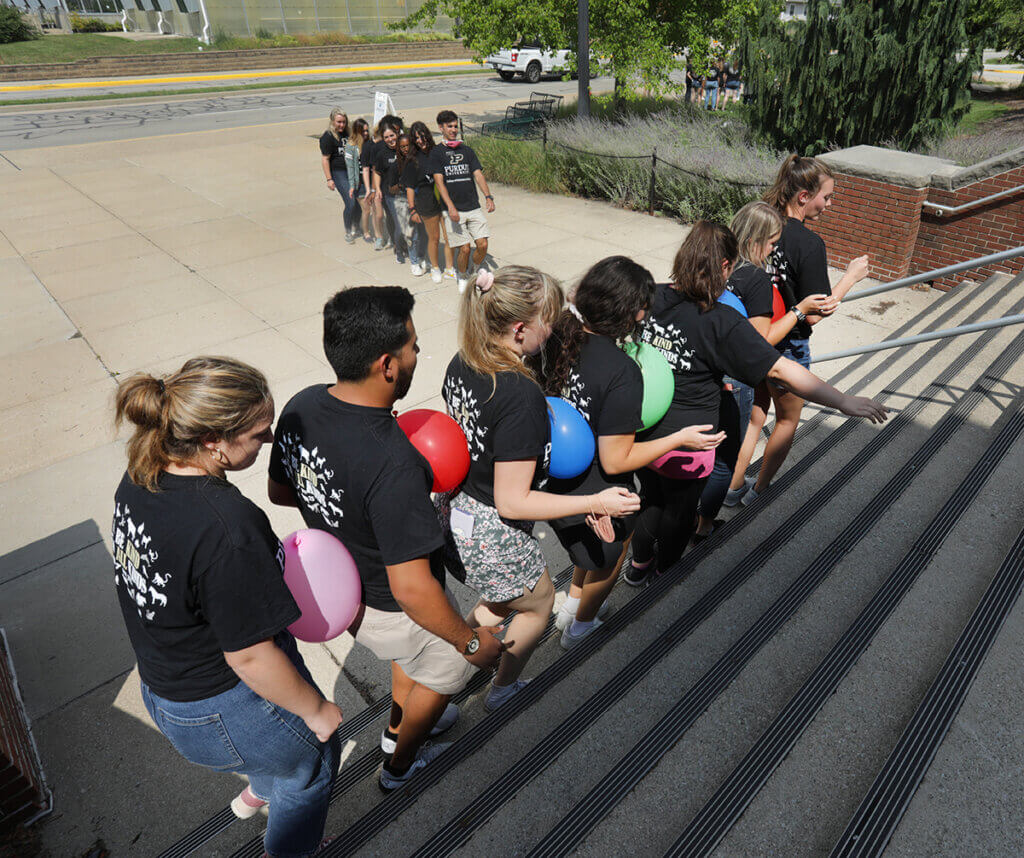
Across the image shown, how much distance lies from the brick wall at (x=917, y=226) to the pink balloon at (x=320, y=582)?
309 inches

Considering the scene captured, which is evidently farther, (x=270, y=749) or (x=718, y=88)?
(x=718, y=88)

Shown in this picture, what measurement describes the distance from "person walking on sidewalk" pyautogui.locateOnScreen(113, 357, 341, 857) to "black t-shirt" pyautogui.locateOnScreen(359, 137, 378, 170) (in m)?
7.50

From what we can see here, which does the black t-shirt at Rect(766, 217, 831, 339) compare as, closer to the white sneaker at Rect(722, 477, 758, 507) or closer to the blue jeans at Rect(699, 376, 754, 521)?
the blue jeans at Rect(699, 376, 754, 521)

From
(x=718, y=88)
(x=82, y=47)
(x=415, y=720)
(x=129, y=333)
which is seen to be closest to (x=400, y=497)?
(x=415, y=720)

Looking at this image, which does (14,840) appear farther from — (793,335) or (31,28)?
(31,28)

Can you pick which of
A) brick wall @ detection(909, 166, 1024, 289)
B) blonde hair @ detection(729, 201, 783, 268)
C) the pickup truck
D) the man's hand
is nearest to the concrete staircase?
the man's hand

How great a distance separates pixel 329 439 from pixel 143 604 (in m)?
0.66

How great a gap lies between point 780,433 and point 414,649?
2.71m

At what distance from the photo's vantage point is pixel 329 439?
6.53ft

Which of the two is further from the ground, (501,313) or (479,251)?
(501,313)

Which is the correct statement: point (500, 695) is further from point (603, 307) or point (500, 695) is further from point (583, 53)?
point (583, 53)

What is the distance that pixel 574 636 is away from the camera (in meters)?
3.36

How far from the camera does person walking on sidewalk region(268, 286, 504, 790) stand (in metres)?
1.94

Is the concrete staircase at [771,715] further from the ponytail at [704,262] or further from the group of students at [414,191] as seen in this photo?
the group of students at [414,191]
